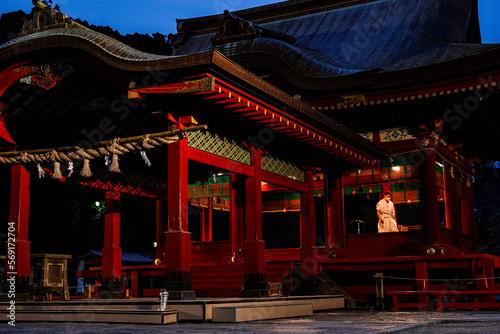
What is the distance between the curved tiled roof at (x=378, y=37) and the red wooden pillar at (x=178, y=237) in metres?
8.19

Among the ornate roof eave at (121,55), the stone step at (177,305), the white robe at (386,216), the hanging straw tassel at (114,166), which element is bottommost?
the stone step at (177,305)

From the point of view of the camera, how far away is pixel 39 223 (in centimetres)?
2344

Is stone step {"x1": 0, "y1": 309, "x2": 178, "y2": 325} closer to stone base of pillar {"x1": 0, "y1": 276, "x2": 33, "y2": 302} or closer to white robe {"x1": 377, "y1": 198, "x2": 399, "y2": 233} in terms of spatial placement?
stone base of pillar {"x1": 0, "y1": 276, "x2": 33, "y2": 302}

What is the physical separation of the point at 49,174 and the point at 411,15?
14062mm

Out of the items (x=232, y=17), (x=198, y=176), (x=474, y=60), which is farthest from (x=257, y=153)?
(x=232, y=17)

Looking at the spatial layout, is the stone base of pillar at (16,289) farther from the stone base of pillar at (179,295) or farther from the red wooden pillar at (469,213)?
the red wooden pillar at (469,213)

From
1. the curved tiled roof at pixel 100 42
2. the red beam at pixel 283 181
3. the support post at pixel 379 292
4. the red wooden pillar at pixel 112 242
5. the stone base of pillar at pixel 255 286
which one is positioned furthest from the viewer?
the red wooden pillar at pixel 112 242

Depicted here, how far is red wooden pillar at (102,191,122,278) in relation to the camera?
1364cm

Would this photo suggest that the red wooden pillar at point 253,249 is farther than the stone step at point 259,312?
Yes

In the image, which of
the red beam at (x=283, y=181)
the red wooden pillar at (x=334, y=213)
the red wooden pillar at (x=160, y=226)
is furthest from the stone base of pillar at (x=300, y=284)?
the red wooden pillar at (x=160, y=226)

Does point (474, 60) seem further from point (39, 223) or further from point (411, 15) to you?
point (39, 223)

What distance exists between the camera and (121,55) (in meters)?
9.34

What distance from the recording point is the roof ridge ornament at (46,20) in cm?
1047

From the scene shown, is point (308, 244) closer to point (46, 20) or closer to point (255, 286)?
point (255, 286)
